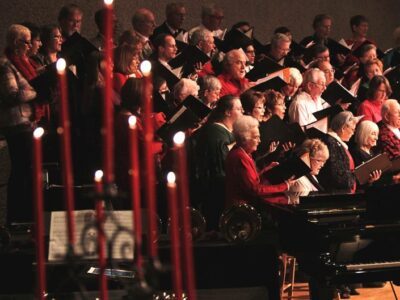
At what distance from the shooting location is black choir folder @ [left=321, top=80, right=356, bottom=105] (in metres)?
7.05

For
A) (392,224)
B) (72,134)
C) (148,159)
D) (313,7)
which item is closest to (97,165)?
(72,134)

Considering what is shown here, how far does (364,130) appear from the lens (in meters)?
6.76

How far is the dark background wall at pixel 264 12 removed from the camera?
7621mm

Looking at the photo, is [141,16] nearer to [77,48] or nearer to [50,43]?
[50,43]

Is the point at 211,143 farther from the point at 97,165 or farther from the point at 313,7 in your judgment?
the point at 313,7

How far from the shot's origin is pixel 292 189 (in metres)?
5.93

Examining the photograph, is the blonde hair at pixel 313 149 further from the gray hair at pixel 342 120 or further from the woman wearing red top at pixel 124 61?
the woman wearing red top at pixel 124 61

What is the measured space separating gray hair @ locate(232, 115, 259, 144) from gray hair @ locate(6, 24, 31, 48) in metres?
1.52

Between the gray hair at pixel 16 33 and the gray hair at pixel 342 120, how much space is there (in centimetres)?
241

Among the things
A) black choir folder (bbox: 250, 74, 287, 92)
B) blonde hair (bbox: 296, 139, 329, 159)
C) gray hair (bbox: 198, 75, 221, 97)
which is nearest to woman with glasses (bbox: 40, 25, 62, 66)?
gray hair (bbox: 198, 75, 221, 97)

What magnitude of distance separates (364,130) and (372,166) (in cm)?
100

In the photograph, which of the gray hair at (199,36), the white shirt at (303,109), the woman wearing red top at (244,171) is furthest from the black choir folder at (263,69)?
the woman wearing red top at (244,171)

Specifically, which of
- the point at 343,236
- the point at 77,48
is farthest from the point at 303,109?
the point at 343,236

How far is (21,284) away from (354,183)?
8.99 ft
